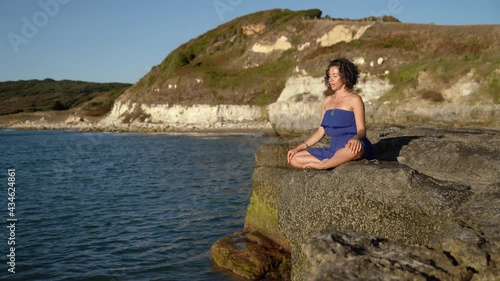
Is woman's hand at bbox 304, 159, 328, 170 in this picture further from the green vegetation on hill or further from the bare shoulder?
the green vegetation on hill

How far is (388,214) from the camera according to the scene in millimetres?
5445

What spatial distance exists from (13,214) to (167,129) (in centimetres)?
4876

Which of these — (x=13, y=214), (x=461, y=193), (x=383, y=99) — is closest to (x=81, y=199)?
(x=13, y=214)

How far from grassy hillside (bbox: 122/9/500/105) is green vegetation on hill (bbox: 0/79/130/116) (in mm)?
20982

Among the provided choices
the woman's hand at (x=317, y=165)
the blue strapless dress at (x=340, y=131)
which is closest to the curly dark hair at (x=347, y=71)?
the blue strapless dress at (x=340, y=131)

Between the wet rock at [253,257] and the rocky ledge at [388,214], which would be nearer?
the rocky ledge at [388,214]

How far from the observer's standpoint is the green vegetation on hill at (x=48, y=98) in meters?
99.6

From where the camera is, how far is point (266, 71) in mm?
63156

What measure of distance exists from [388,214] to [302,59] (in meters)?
55.2

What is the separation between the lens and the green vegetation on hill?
99.6m

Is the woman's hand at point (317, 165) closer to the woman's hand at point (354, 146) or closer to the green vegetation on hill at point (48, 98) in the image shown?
the woman's hand at point (354, 146)

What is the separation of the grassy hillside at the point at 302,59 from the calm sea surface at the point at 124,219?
829 inches

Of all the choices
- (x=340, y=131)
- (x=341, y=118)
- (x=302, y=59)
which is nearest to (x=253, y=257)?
(x=340, y=131)

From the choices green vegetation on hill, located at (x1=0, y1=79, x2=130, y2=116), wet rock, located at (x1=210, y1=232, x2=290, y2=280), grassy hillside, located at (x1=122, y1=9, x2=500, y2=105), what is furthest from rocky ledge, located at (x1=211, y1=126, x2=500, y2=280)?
green vegetation on hill, located at (x1=0, y1=79, x2=130, y2=116)
